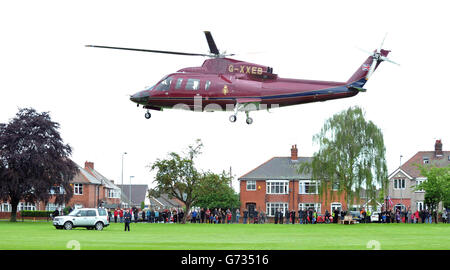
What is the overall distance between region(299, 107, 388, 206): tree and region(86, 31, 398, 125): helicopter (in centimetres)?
4123

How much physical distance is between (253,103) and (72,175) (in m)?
50.1

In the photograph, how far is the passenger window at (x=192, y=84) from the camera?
3644 centimetres

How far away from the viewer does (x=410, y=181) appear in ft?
372

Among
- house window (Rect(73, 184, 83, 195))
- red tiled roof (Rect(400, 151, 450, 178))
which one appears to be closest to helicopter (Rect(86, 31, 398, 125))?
house window (Rect(73, 184, 83, 195))

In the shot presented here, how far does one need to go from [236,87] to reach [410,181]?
271ft

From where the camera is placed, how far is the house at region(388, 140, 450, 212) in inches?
4432

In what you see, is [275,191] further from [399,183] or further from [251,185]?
[399,183]

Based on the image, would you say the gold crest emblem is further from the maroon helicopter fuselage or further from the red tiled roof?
the red tiled roof
